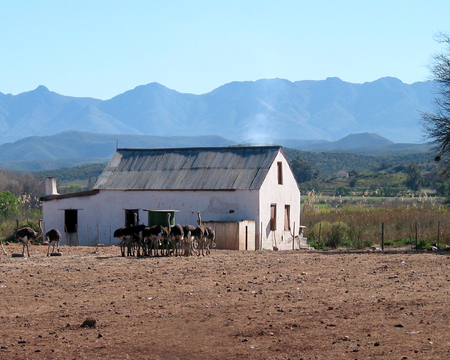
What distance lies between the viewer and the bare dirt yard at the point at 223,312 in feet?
33.2

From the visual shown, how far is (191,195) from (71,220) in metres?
7.45

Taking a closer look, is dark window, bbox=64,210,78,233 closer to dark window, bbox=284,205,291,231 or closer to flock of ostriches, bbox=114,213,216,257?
dark window, bbox=284,205,291,231

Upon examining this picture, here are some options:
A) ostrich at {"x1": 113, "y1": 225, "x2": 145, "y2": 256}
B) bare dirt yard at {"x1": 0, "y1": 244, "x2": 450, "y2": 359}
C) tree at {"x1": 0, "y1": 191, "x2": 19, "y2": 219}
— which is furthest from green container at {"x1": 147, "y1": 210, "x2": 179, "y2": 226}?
tree at {"x1": 0, "y1": 191, "x2": 19, "y2": 219}

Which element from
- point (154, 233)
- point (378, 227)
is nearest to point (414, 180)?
point (378, 227)

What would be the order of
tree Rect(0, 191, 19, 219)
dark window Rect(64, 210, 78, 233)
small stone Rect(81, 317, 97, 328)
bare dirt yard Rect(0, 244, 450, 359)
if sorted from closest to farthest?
bare dirt yard Rect(0, 244, 450, 359), small stone Rect(81, 317, 97, 328), dark window Rect(64, 210, 78, 233), tree Rect(0, 191, 19, 219)

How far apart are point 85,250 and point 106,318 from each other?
49.5 ft

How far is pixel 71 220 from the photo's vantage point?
36688 millimetres

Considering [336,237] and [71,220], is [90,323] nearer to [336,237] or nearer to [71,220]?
[336,237]

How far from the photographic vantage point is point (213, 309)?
41.6 ft

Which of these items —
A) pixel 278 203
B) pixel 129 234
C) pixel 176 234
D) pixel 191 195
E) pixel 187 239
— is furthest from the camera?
pixel 278 203

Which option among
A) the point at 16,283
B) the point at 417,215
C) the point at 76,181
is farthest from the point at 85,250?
the point at 76,181

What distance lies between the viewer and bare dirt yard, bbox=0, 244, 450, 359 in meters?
10.1

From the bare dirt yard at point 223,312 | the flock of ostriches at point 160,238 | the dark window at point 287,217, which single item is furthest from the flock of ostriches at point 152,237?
the dark window at point 287,217

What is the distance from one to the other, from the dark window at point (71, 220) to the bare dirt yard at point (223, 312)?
57.4ft
